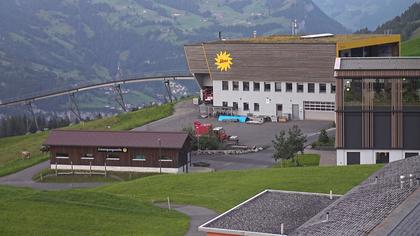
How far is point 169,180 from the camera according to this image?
Result: 43.3 meters

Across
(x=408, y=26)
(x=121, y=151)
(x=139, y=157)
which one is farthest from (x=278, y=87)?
(x=408, y=26)

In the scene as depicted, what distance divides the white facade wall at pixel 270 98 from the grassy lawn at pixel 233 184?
1065 inches

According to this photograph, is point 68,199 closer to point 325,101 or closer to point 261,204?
point 261,204

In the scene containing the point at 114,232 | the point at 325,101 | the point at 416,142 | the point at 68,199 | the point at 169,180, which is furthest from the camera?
the point at 325,101

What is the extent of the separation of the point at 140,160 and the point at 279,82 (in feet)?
70.5

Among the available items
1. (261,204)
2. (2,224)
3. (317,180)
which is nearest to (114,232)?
(2,224)

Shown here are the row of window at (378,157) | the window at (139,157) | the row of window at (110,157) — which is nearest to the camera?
the row of window at (378,157)

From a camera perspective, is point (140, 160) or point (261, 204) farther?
point (140, 160)

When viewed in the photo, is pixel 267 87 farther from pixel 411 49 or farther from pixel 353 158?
pixel 411 49

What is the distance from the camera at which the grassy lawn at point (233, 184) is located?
36.5 meters

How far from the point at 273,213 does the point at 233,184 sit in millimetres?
15382

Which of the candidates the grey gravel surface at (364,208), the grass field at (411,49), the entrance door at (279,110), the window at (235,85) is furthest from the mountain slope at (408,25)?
the grey gravel surface at (364,208)

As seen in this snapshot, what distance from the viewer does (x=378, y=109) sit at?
4656cm

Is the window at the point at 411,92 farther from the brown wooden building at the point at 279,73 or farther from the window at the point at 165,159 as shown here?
the brown wooden building at the point at 279,73
